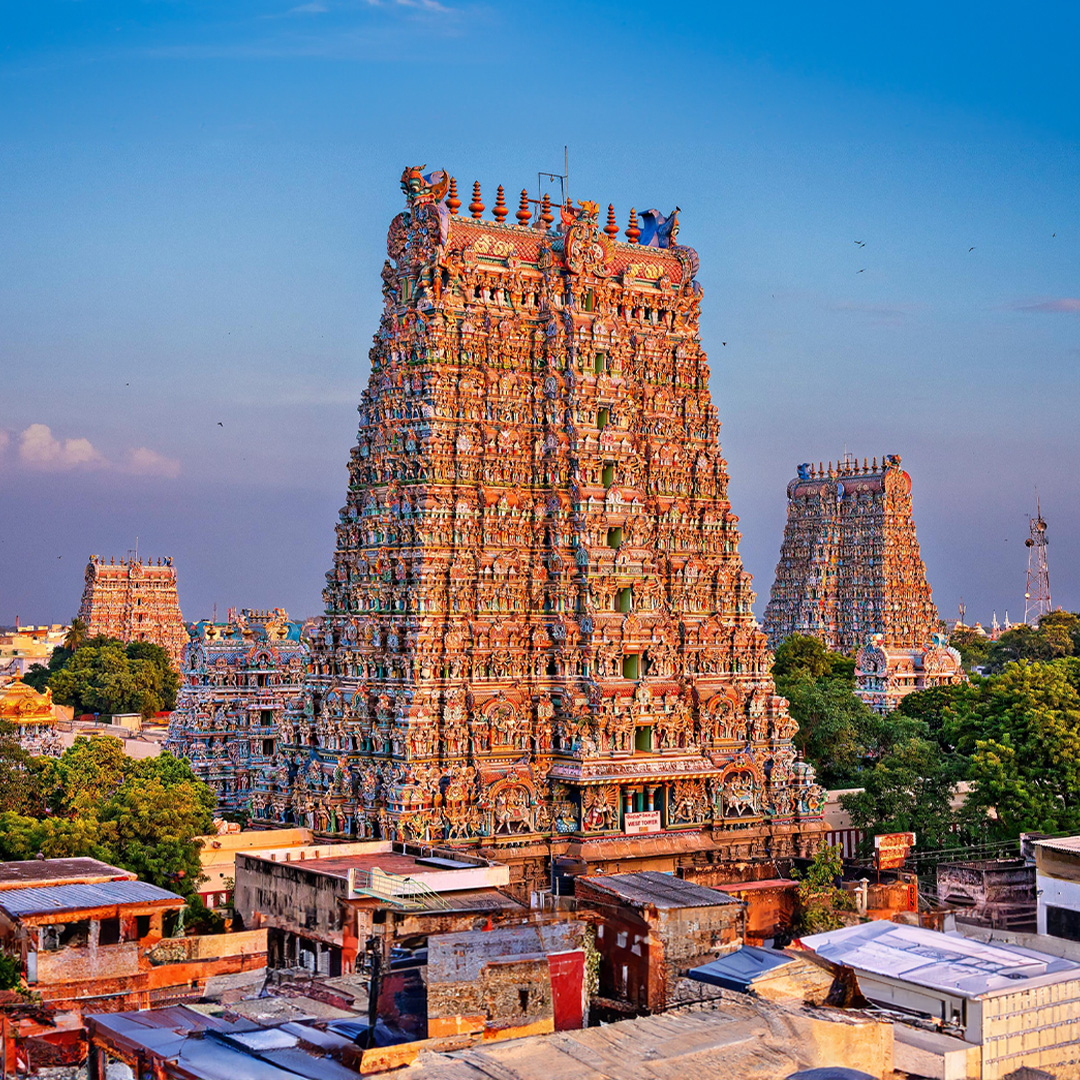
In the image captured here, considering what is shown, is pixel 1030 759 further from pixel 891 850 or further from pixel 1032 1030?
pixel 1032 1030

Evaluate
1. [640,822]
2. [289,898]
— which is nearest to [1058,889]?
[640,822]

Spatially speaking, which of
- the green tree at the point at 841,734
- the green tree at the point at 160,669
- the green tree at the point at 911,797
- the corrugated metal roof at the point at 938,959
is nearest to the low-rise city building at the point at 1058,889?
the corrugated metal roof at the point at 938,959

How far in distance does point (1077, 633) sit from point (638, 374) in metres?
73.8

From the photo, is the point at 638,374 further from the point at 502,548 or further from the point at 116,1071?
the point at 116,1071

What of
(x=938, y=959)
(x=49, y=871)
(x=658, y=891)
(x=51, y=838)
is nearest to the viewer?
(x=938, y=959)

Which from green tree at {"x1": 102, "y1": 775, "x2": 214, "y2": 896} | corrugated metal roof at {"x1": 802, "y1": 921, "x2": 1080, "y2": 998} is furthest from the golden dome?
corrugated metal roof at {"x1": 802, "y1": 921, "x2": 1080, "y2": 998}

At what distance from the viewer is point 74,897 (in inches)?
1459

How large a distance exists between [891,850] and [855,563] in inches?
2174

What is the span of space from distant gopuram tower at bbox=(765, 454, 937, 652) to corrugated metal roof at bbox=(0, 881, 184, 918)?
67339 millimetres

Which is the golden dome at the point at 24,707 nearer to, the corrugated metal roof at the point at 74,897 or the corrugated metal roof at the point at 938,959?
the corrugated metal roof at the point at 74,897

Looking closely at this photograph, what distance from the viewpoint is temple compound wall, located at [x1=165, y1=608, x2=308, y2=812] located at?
64.6 metres

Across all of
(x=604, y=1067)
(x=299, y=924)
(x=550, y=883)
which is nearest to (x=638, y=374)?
(x=550, y=883)

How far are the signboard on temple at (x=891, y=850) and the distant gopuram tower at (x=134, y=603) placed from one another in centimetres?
8657

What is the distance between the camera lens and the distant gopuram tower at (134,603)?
427 ft
